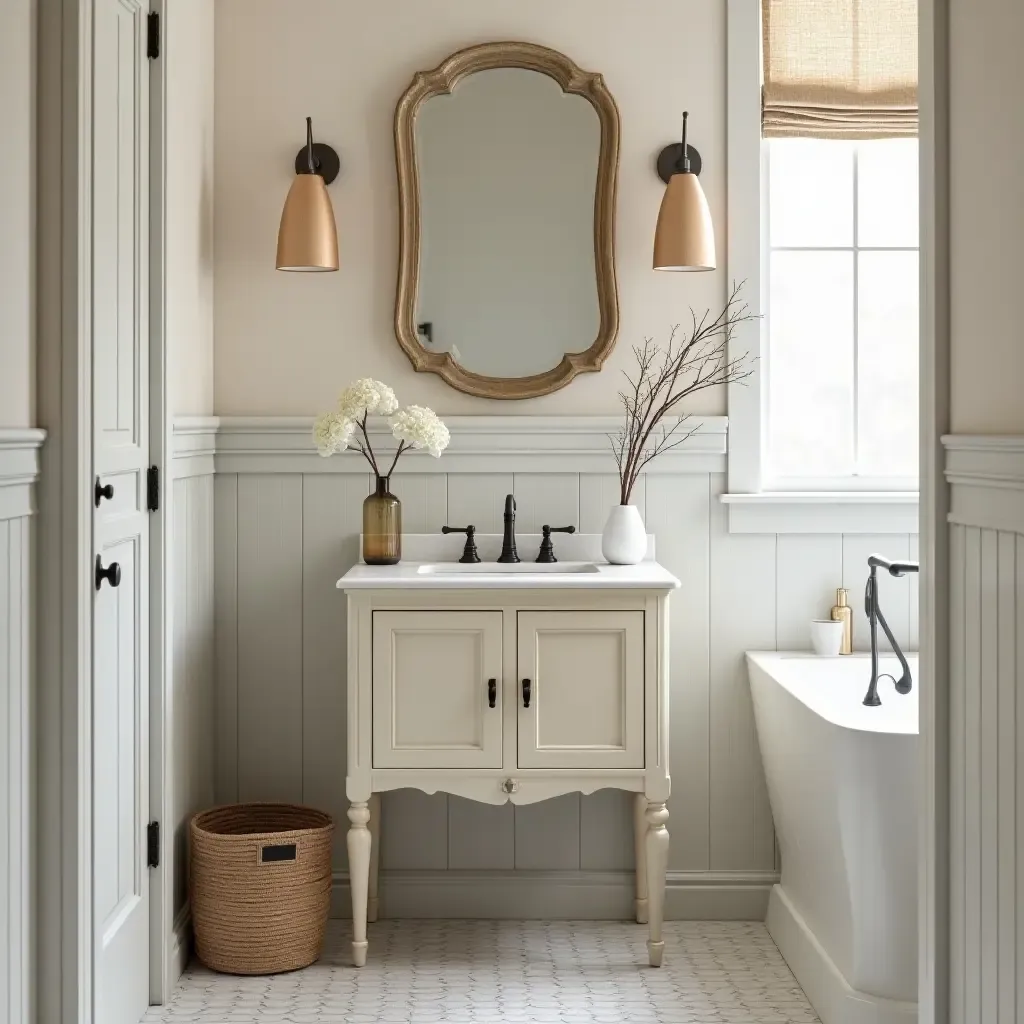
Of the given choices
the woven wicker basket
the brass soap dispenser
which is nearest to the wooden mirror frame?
the brass soap dispenser

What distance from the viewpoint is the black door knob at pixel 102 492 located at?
91.6 inches

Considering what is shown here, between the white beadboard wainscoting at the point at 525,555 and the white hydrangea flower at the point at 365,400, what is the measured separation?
0.26 m

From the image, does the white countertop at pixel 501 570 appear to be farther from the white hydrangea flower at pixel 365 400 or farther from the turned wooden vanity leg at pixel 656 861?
the turned wooden vanity leg at pixel 656 861

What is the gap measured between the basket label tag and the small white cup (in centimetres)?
136

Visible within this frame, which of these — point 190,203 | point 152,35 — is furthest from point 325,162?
point 152,35

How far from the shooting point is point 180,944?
2.97 metres

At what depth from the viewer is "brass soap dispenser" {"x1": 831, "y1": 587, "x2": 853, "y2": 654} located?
3.30 m

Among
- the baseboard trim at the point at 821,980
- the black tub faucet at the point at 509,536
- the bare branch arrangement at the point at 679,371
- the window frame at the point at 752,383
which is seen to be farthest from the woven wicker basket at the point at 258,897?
the window frame at the point at 752,383
